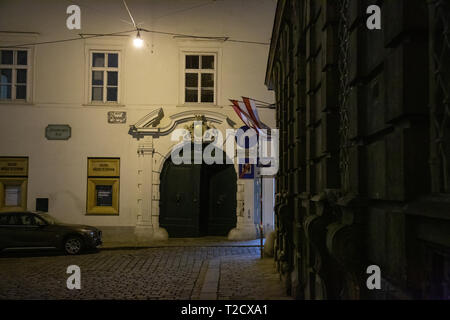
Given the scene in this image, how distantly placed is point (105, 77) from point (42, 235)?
6.48m

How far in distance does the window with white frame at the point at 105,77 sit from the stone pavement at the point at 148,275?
235 inches

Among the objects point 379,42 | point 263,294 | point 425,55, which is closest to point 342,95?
point 379,42

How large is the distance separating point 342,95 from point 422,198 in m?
2.06

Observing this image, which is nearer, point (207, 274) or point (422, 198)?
point (422, 198)

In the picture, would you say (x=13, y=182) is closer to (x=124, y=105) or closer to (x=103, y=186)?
(x=103, y=186)

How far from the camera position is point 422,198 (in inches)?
103

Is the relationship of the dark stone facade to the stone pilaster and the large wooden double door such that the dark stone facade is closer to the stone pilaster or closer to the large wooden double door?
the stone pilaster

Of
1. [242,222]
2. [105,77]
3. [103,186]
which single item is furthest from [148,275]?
[105,77]

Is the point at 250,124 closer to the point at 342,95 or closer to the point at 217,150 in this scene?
the point at 217,150

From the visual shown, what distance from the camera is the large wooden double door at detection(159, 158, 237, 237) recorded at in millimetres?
17812

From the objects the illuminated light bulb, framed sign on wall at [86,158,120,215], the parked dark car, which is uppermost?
the illuminated light bulb

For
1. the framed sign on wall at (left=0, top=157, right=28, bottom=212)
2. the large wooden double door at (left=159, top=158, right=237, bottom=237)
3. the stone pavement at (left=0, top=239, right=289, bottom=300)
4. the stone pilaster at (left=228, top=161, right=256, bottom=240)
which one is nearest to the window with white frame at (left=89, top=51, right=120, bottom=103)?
the large wooden double door at (left=159, top=158, right=237, bottom=237)

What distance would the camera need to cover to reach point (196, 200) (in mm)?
17859

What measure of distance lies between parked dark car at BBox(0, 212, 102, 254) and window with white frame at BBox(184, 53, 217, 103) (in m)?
6.42
